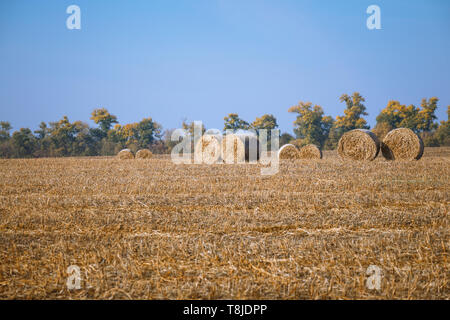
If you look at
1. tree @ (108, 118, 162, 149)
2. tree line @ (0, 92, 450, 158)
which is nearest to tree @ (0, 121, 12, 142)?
tree line @ (0, 92, 450, 158)

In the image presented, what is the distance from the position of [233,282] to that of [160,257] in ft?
3.57

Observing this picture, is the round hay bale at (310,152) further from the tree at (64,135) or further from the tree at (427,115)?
the tree at (427,115)

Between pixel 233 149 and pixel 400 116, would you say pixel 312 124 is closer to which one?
pixel 400 116

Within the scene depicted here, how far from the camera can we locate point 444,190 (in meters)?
8.11

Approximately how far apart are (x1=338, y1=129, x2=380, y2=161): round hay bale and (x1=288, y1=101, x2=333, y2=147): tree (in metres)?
32.7

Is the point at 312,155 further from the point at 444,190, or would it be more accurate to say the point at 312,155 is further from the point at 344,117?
the point at 344,117

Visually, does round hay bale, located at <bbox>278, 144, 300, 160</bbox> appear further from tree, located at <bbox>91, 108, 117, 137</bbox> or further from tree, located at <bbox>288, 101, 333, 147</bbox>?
Answer: tree, located at <bbox>91, 108, 117, 137</bbox>

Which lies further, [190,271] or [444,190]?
[444,190]

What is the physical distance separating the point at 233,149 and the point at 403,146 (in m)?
8.15

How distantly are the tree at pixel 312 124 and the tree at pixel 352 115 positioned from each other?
1.89 metres

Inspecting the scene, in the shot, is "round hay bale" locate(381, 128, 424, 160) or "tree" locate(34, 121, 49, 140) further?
"tree" locate(34, 121, 49, 140)

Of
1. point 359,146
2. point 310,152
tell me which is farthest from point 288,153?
point 359,146

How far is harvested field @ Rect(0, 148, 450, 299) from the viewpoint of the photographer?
10.5ft
